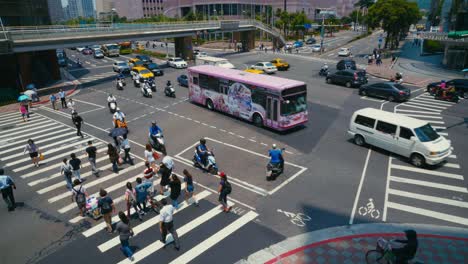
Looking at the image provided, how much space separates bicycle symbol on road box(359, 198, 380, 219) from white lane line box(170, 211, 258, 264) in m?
4.46

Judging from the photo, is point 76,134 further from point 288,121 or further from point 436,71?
point 436,71

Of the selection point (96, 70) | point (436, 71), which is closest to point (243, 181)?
point (436, 71)

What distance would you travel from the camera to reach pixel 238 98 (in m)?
24.6

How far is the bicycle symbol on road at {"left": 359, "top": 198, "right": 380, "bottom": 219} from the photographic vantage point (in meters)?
13.4

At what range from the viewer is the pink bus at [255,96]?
21.4m

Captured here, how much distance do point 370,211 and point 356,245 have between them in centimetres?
263

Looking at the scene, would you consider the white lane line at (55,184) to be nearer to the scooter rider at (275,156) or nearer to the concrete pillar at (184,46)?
the scooter rider at (275,156)

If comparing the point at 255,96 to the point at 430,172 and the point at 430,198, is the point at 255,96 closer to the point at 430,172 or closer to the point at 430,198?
the point at 430,172

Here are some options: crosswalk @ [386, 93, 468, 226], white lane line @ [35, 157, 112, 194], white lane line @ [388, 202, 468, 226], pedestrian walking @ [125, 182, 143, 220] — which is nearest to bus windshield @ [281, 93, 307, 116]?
crosswalk @ [386, 93, 468, 226]

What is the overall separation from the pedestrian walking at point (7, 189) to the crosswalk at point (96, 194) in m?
1.20

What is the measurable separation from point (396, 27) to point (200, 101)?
49.3 meters

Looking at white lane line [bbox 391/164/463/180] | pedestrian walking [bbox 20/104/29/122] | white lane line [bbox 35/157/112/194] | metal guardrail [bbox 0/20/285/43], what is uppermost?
metal guardrail [bbox 0/20/285/43]

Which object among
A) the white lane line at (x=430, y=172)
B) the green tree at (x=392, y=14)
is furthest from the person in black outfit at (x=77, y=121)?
the green tree at (x=392, y=14)

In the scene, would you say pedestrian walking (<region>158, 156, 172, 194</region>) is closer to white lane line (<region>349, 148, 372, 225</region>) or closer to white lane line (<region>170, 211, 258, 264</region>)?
white lane line (<region>170, 211, 258, 264</region>)
